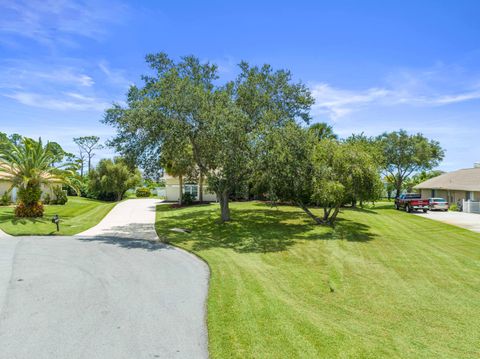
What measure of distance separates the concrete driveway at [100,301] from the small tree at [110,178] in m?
34.1

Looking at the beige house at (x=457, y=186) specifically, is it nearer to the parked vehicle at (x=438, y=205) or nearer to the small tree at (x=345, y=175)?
the parked vehicle at (x=438, y=205)

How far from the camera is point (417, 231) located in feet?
71.6

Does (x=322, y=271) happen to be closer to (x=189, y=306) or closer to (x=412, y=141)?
(x=189, y=306)

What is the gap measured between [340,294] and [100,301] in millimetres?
6368

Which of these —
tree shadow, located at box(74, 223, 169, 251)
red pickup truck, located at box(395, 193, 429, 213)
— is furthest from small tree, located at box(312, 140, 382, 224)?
red pickup truck, located at box(395, 193, 429, 213)

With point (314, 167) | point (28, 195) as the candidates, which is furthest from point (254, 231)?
point (28, 195)

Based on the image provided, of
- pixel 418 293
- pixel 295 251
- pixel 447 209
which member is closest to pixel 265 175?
pixel 295 251

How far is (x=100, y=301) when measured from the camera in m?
8.52

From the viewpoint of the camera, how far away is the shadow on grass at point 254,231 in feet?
54.6

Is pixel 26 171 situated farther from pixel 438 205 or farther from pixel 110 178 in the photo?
pixel 438 205

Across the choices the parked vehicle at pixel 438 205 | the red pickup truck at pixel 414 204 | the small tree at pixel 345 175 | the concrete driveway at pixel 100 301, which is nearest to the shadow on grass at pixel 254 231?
the small tree at pixel 345 175

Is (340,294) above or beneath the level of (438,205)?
beneath

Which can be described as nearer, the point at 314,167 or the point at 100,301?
the point at 100,301

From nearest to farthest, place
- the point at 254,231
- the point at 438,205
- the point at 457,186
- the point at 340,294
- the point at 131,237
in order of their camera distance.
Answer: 1. the point at 340,294
2. the point at 131,237
3. the point at 254,231
4. the point at 438,205
5. the point at 457,186
